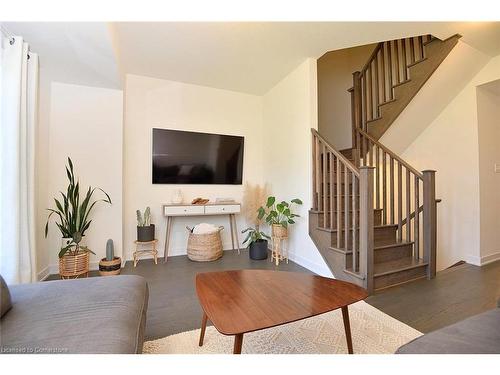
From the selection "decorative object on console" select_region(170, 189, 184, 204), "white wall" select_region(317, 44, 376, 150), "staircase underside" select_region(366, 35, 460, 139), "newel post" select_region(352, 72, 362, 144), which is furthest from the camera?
"white wall" select_region(317, 44, 376, 150)

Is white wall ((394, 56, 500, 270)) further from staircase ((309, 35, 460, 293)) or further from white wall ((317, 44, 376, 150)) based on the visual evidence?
white wall ((317, 44, 376, 150))

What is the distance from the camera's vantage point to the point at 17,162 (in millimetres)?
1909

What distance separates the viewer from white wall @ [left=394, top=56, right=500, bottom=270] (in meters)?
3.19

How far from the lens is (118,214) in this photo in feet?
10.2

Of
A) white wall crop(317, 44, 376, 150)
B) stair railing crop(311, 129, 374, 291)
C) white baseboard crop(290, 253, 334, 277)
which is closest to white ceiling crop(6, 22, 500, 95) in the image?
stair railing crop(311, 129, 374, 291)

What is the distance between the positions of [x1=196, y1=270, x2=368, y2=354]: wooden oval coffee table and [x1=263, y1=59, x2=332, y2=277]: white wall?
1.35 meters

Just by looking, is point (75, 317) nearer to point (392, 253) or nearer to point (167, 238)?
point (167, 238)

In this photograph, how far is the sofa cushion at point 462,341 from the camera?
0.85 meters

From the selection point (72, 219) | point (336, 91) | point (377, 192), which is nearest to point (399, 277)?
point (377, 192)

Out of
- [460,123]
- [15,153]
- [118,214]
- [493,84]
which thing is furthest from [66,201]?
[493,84]

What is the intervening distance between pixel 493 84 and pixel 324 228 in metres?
3.12

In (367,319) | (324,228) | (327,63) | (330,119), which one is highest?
(327,63)

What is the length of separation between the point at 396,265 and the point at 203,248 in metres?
2.32
